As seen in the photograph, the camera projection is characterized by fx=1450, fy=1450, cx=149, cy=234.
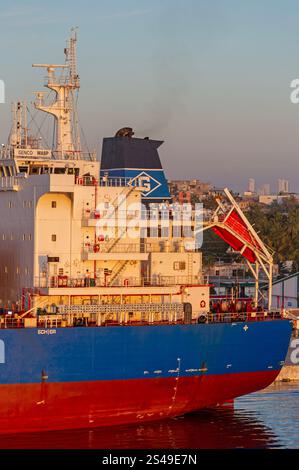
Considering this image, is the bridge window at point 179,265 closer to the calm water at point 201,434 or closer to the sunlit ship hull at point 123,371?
the sunlit ship hull at point 123,371

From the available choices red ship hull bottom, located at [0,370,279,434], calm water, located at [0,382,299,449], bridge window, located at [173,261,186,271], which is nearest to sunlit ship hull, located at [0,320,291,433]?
red ship hull bottom, located at [0,370,279,434]

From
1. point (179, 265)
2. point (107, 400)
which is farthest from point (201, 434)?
point (179, 265)

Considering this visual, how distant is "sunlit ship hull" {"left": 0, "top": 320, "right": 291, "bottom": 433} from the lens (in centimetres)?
3484

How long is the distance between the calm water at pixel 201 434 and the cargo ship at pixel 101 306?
429 mm

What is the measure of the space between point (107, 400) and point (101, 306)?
7.62 feet

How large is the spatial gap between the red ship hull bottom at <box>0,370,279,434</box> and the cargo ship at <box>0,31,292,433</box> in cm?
3

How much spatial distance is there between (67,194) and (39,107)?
3043 millimetres

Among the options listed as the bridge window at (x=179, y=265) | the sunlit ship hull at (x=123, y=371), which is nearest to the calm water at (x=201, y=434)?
the sunlit ship hull at (x=123, y=371)

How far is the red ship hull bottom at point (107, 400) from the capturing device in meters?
34.8

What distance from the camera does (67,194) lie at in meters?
37.3

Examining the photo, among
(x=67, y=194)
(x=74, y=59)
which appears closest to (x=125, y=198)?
(x=67, y=194)

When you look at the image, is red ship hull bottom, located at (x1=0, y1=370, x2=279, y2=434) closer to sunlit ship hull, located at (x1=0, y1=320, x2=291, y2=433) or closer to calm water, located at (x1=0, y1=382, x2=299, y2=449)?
sunlit ship hull, located at (x1=0, y1=320, x2=291, y2=433)

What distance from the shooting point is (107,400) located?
117 ft
